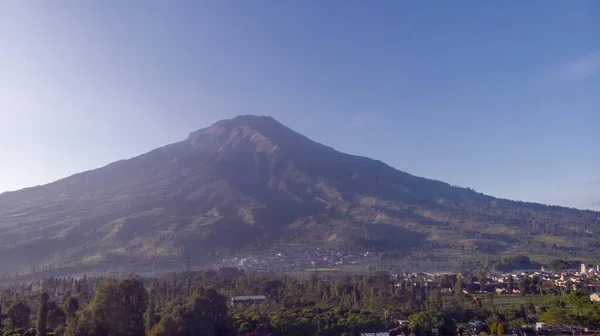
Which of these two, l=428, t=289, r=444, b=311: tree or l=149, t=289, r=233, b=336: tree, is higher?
l=149, t=289, r=233, b=336: tree

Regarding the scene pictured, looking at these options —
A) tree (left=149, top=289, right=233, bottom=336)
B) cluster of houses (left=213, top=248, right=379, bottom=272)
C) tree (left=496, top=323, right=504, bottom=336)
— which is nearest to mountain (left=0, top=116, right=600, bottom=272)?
cluster of houses (left=213, top=248, right=379, bottom=272)

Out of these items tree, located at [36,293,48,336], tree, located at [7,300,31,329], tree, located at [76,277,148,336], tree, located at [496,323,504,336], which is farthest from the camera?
tree, located at [7,300,31,329]

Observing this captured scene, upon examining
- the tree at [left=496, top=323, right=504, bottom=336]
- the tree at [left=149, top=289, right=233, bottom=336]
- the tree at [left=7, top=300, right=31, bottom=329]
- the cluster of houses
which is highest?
the tree at [left=149, top=289, right=233, bottom=336]

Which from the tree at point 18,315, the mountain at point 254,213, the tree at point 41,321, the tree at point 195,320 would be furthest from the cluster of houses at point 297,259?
the tree at point 41,321

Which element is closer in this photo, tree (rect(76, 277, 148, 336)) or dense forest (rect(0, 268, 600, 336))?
tree (rect(76, 277, 148, 336))

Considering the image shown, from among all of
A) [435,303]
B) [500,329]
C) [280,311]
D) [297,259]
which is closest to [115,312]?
[280,311]

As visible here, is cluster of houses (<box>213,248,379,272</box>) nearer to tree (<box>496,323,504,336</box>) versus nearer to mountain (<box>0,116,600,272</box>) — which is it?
mountain (<box>0,116,600,272</box>)
